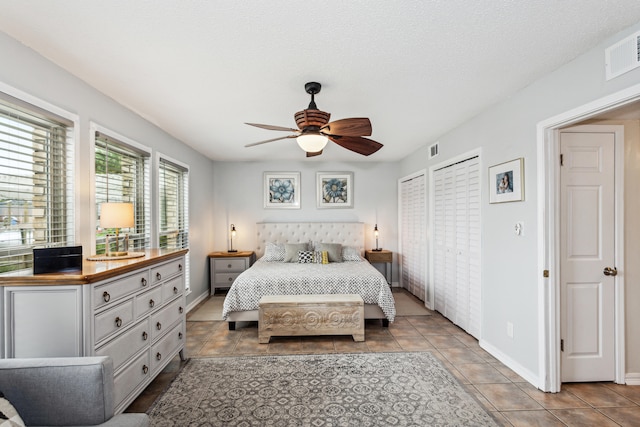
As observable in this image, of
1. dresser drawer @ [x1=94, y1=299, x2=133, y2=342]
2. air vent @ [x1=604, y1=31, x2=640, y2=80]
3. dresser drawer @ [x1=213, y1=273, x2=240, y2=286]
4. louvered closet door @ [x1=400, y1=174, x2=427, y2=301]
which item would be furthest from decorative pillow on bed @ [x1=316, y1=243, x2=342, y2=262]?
air vent @ [x1=604, y1=31, x2=640, y2=80]

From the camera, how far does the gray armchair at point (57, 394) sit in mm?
1359

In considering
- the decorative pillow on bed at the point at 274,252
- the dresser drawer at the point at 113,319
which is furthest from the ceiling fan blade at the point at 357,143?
the decorative pillow on bed at the point at 274,252

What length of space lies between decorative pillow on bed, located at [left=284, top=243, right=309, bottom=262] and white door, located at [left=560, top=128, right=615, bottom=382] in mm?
3454

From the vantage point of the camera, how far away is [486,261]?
10.7ft

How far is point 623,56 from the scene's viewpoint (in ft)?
6.17

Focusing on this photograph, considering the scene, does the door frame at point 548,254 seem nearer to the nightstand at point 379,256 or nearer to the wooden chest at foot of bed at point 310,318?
the wooden chest at foot of bed at point 310,318

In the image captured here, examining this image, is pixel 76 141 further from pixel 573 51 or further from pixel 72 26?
pixel 573 51

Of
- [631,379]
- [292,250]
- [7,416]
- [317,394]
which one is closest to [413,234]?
[292,250]

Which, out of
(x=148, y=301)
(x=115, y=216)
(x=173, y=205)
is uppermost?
(x=173, y=205)

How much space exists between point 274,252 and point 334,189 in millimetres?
1721

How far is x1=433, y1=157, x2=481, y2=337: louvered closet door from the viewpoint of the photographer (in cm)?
351

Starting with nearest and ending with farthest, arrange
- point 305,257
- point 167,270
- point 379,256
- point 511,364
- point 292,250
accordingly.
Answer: point 167,270, point 511,364, point 305,257, point 292,250, point 379,256

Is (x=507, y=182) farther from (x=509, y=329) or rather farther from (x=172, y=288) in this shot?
(x=172, y=288)

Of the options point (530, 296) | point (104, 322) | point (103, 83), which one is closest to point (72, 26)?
point (103, 83)
